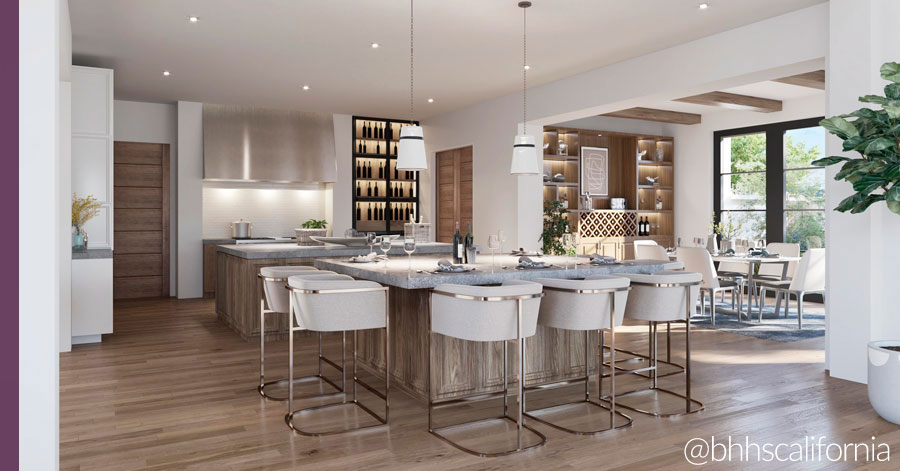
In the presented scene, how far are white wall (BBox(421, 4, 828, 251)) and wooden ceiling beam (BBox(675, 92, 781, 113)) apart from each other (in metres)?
1.39

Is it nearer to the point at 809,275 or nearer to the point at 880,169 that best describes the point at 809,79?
the point at 809,275

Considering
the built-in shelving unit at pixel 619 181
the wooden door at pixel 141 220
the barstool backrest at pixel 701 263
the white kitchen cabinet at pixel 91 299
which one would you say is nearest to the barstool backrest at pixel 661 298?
the barstool backrest at pixel 701 263

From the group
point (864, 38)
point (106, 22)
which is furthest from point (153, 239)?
point (864, 38)

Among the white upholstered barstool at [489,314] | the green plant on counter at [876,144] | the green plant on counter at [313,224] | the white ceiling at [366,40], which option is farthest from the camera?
the green plant on counter at [313,224]

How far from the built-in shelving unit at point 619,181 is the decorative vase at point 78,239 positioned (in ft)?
19.6

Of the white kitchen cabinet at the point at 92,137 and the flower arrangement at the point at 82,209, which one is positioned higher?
the white kitchen cabinet at the point at 92,137

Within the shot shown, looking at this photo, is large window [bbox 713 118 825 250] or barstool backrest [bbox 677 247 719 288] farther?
large window [bbox 713 118 825 250]

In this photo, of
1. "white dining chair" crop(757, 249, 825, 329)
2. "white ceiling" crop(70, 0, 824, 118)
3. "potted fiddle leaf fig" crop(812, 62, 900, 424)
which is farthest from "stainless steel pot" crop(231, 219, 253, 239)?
"potted fiddle leaf fig" crop(812, 62, 900, 424)

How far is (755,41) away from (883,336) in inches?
100

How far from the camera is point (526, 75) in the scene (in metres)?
7.17

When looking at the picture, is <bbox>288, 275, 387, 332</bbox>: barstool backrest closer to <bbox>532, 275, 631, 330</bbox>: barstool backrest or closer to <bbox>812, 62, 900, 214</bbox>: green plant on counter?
<bbox>532, 275, 631, 330</bbox>: barstool backrest

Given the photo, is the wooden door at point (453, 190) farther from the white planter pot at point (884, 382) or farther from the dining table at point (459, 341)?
the white planter pot at point (884, 382)

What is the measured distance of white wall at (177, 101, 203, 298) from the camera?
883cm

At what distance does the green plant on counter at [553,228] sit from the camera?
8.35m
